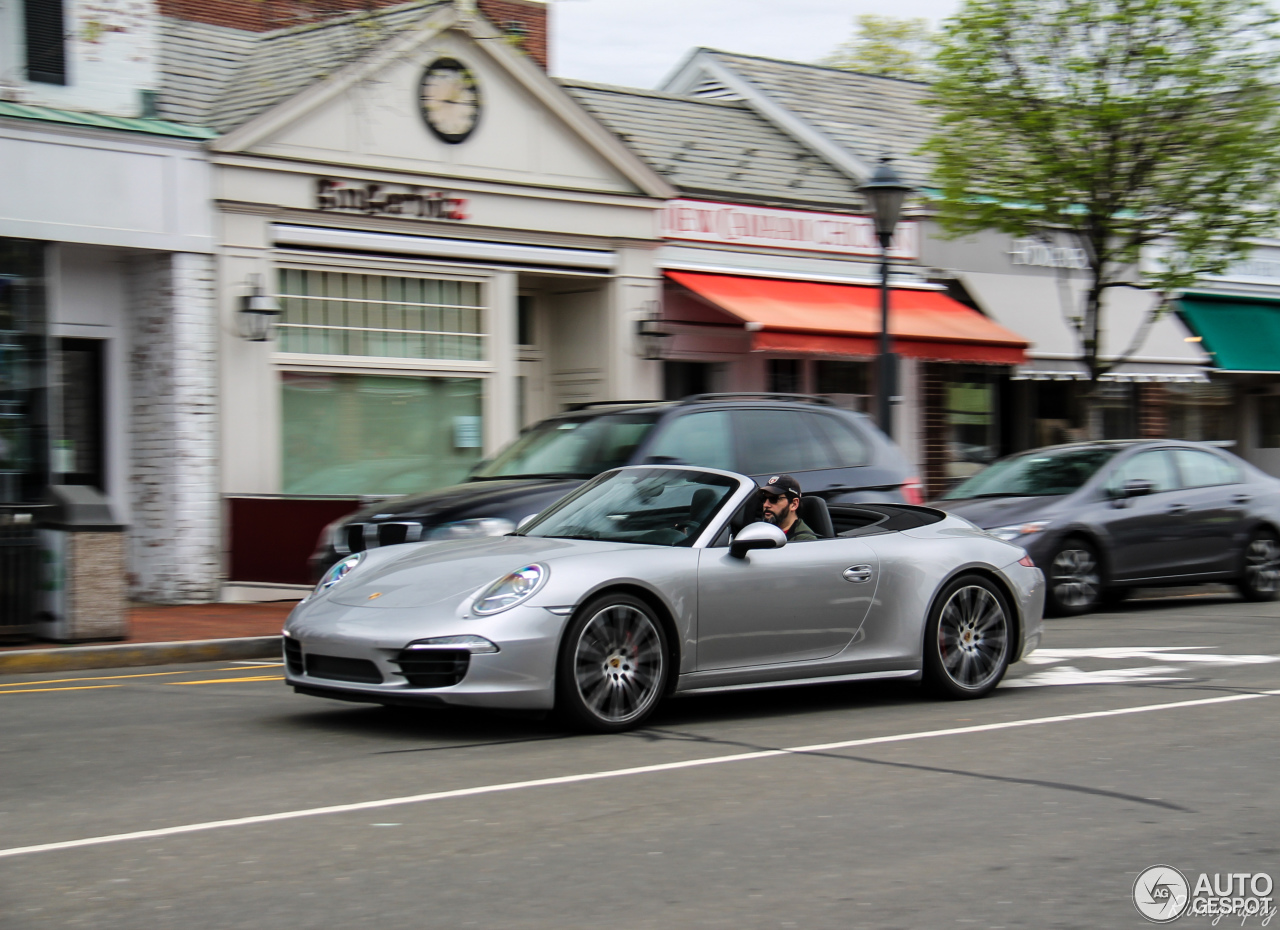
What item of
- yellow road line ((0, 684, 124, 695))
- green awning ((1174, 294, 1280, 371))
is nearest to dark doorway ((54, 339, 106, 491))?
yellow road line ((0, 684, 124, 695))

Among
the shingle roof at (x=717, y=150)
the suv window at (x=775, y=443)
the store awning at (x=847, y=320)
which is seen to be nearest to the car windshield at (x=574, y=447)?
the suv window at (x=775, y=443)

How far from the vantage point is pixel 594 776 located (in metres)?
6.18

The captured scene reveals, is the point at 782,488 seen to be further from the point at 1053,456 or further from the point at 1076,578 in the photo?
the point at 1053,456

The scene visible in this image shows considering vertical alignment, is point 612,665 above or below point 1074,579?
above

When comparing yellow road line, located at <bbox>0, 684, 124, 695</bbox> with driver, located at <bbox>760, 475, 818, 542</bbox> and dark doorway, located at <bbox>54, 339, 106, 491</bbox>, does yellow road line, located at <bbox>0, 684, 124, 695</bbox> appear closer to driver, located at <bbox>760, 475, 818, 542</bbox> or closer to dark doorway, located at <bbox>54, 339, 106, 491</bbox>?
driver, located at <bbox>760, 475, 818, 542</bbox>

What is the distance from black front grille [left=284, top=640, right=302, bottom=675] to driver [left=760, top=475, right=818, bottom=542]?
2438mm

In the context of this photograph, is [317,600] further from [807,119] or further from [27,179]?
[807,119]

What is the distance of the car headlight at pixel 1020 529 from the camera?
13.3 meters

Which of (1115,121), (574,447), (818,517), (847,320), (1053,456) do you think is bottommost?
(818,517)

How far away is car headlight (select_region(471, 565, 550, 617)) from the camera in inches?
270

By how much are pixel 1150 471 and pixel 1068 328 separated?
937 centimetres

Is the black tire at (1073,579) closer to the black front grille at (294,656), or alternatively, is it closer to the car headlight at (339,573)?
the car headlight at (339,573)

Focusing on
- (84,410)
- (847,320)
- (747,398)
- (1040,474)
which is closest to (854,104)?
(847,320)

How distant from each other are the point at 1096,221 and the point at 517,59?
23.4ft
